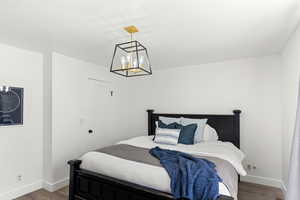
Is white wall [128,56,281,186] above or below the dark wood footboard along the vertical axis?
above

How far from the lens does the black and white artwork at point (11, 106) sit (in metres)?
2.60

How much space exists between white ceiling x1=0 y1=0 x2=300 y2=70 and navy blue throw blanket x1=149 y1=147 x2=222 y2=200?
5.16ft

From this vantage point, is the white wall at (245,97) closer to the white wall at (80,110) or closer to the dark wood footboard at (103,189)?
the white wall at (80,110)

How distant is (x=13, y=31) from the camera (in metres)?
2.22

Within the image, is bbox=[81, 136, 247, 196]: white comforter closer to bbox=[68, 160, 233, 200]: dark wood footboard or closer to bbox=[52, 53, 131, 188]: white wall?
bbox=[68, 160, 233, 200]: dark wood footboard

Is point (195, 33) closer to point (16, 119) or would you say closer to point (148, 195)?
point (148, 195)

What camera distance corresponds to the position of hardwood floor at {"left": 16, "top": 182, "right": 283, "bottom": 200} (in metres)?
2.69

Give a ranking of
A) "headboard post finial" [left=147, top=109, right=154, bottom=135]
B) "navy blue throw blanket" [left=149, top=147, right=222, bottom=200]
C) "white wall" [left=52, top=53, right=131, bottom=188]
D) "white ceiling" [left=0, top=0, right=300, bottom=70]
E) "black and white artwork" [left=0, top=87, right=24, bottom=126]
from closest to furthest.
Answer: "navy blue throw blanket" [left=149, top=147, right=222, bottom=200], "white ceiling" [left=0, top=0, right=300, bottom=70], "black and white artwork" [left=0, top=87, right=24, bottom=126], "white wall" [left=52, top=53, right=131, bottom=188], "headboard post finial" [left=147, top=109, right=154, bottom=135]

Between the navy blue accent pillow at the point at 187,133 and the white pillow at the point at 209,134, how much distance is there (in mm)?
327

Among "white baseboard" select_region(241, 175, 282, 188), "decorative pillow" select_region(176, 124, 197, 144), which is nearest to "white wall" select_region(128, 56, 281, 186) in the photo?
"white baseboard" select_region(241, 175, 282, 188)

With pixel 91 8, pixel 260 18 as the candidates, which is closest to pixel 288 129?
pixel 260 18

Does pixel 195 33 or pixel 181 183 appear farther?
pixel 195 33

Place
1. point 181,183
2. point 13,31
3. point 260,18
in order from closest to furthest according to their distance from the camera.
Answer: point 181,183 → point 260,18 → point 13,31

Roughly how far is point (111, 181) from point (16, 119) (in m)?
1.96
